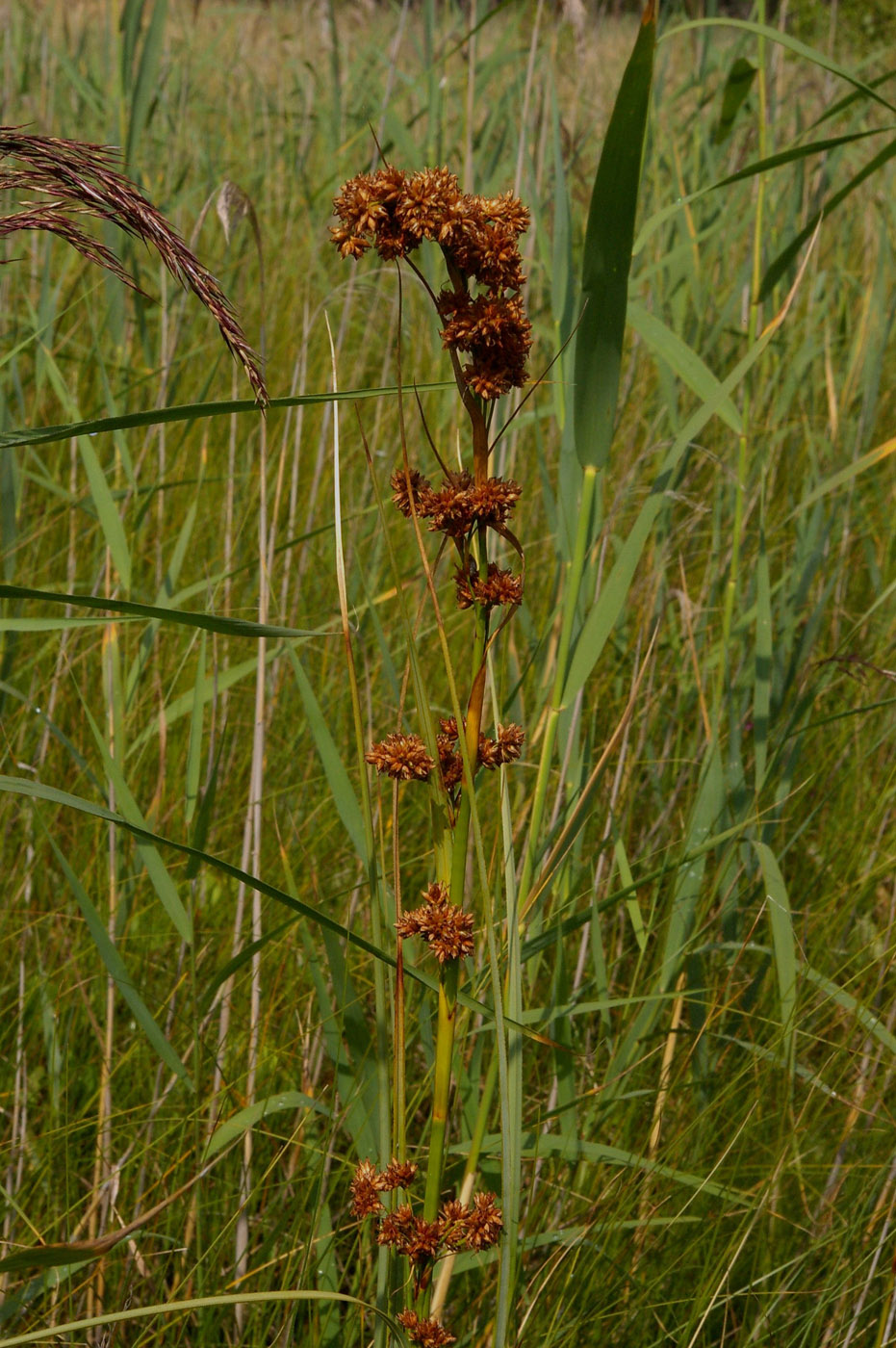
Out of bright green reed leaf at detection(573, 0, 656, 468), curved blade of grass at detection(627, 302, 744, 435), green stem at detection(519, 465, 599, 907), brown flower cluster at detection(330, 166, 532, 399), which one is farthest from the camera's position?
curved blade of grass at detection(627, 302, 744, 435)

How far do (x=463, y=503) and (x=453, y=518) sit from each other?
0.4 inches

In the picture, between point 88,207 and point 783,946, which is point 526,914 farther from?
point 88,207

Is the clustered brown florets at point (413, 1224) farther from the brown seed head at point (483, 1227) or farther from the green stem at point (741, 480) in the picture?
the green stem at point (741, 480)

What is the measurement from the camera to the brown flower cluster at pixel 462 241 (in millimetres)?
604

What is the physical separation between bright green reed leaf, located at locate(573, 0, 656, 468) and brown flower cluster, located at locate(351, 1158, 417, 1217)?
51 centimetres

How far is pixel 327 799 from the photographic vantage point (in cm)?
136

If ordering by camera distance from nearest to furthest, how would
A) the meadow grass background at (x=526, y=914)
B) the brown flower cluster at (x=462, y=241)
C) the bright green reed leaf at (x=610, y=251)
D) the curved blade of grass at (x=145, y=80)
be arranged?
the brown flower cluster at (x=462, y=241) < the bright green reed leaf at (x=610, y=251) < the meadow grass background at (x=526, y=914) < the curved blade of grass at (x=145, y=80)

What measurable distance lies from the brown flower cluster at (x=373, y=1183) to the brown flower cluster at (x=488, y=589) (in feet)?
1.06

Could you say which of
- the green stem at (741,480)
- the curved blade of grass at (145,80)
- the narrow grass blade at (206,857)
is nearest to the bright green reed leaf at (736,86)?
the green stem at (741,480)

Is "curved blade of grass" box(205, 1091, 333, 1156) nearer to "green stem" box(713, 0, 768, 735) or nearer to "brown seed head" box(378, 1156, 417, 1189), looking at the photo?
"brown seed head" box(378, 1156, 417, 1189)

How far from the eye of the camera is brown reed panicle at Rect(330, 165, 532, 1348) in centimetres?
61

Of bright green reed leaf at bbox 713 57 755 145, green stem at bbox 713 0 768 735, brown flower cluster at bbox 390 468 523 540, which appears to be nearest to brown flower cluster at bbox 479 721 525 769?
brown flower cluster at bbox 390 468 523 540

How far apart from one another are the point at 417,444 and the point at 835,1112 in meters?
1.31

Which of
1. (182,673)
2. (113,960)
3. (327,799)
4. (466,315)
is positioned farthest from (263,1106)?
(182,673)
